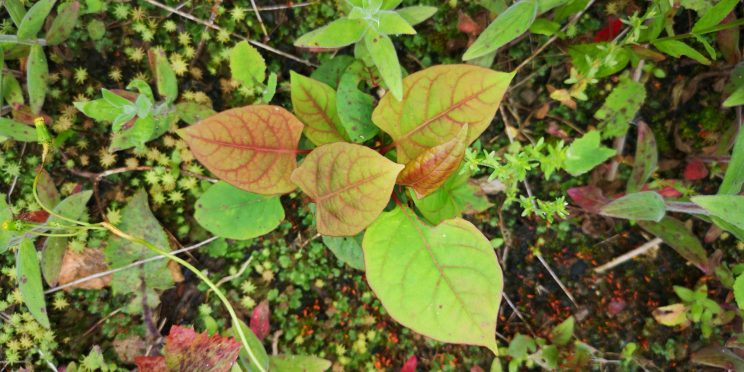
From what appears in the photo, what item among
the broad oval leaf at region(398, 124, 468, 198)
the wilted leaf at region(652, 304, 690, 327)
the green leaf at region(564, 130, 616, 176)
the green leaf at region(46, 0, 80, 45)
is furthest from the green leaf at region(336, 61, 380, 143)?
the wilted leaf at region(652, 304, 690, 327)

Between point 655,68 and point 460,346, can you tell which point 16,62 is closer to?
point 460,346

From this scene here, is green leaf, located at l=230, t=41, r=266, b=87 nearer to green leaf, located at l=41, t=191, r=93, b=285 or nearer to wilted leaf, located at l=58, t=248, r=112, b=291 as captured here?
green leaf, located at l=41, t=191, r=93, b=285

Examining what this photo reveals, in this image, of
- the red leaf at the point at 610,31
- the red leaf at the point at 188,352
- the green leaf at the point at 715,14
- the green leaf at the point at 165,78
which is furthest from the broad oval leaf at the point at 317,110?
the green leaf at the point at 715,14

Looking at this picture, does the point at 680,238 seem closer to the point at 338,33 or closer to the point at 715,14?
the point at 715,14

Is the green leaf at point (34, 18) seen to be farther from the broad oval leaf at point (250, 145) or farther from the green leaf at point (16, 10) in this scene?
the broad oval leaf at point (250, 145)

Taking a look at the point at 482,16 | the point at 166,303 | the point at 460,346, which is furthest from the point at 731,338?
the point at 166,303

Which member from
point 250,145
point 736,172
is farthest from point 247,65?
point 736,172
